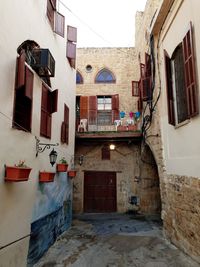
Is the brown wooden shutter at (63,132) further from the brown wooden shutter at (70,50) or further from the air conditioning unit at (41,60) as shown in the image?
the brown wooden shutter at (70,50)

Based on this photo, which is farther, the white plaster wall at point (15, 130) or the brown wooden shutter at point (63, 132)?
the brown wooden shutter at point (63, 132)

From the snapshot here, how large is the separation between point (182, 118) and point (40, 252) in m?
4.85

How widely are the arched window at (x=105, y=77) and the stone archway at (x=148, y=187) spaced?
4.89 m

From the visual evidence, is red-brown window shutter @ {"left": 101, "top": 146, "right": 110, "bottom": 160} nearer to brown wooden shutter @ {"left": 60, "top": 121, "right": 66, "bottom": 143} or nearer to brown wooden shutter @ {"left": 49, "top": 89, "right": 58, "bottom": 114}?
brown wooden shutter @ {"left": 60, "top": 121, "right": 66, "bottom": 143}

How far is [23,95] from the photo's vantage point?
16.3ft

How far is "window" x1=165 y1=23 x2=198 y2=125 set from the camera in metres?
4.84

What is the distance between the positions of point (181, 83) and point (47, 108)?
363 cm

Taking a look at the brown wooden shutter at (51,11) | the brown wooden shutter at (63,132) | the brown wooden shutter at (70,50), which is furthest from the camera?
the brown wooden shutter at (70,50)

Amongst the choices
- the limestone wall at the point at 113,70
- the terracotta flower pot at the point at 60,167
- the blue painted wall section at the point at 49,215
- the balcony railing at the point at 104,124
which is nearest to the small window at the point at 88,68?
the limestone wall at the point at 113,70

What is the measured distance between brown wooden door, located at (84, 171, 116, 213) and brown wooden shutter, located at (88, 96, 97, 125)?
Answer: 9.20 ft

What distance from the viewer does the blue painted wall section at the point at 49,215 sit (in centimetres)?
528

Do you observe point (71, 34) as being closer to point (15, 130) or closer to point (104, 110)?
point (104, 110)

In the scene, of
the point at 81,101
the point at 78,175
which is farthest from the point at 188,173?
the point at 81,101

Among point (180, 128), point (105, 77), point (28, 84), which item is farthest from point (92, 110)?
point (28, 84)
